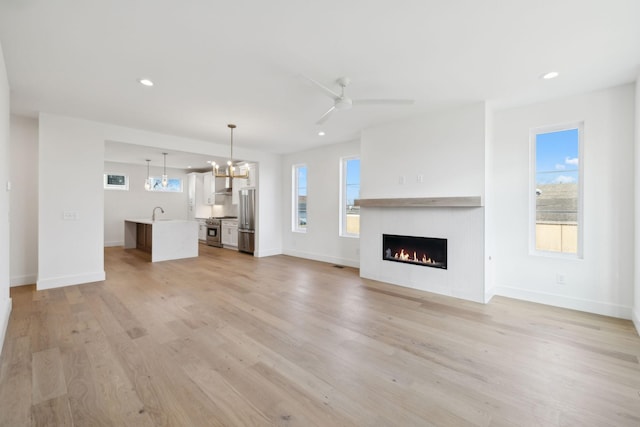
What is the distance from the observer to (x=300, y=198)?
23.1 ft

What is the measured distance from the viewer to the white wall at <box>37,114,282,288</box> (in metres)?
4.12

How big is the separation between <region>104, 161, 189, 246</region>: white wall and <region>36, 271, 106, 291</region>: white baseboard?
4.57 meters

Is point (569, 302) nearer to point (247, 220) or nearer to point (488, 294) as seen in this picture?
point (488, 294)

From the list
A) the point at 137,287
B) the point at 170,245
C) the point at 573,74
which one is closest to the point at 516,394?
the point at 573,74

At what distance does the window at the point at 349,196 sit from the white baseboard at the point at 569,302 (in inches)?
110

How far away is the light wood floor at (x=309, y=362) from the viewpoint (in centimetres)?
169

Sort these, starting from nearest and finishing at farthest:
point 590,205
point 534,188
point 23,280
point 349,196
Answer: point 590,205, point 534,188, point 23,280, point 349,196

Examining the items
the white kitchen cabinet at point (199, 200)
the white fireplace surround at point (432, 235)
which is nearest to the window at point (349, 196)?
the white fireplace surround at point (432, 235)

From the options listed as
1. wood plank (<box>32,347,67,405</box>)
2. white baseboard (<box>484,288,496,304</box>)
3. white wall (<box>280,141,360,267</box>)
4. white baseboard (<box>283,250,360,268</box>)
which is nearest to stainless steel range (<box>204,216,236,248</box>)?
white baseboard (<box>283,250,360,268</box>)

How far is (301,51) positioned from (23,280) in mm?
5479

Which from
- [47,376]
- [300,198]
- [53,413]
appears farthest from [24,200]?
[300,198]

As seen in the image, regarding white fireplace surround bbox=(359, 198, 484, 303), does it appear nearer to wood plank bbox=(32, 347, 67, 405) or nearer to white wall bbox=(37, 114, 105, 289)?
wood plank bbox=(32, 347, 67, 405)

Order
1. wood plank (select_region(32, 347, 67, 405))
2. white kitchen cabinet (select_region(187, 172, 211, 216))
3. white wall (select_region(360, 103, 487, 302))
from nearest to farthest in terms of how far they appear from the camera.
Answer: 1. wood plank (select_region(32, 347, 67, 405))
2. white wall (select_region(360, 103, 487, 302))
3. white kitchen cabinet (select_region(187, 172, 211, 216))

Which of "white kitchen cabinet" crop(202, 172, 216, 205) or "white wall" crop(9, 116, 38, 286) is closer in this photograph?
"white wall" crop(9, 116, 38, 286)
